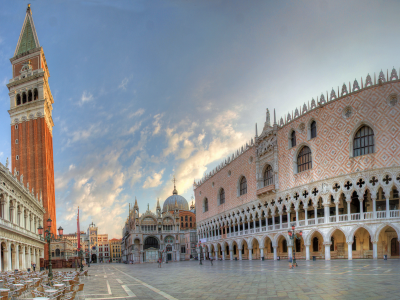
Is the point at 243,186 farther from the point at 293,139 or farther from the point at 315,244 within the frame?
the point at 315,244

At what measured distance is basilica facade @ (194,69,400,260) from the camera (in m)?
31.4

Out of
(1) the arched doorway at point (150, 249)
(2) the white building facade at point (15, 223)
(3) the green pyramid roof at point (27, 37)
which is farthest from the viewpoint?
(1) the arched doorway at point (150, 249)

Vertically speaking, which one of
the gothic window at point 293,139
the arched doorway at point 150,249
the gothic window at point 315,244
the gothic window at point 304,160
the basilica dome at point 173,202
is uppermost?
the gothic window at point 293,139

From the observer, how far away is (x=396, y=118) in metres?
30.8

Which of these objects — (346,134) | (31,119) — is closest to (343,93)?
(346,134)

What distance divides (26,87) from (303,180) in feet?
167

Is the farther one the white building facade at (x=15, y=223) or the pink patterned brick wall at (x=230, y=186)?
the pink patterned brick wall at (x=230, y=186)

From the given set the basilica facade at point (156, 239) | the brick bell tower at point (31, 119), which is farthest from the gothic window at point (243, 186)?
the brick bell tower at point (31, 119)

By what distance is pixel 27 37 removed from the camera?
68.1m

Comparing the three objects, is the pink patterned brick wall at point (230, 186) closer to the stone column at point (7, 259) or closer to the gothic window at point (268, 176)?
the gothic window at point (268, 176)

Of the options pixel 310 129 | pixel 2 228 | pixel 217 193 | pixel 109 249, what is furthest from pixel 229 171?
pixel 109 249

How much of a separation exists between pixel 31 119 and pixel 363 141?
53176 millimetres

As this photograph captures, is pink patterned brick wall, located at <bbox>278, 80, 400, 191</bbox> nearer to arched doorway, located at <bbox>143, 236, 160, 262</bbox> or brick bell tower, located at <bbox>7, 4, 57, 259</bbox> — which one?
brick bell tower, located at <bbox>7, 4, 57, 259</bbox>

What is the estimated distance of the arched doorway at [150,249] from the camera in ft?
243
